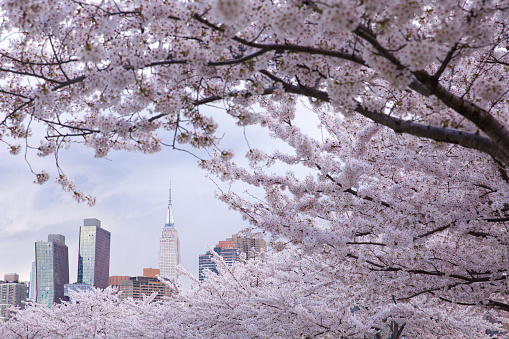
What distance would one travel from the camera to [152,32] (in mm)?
4578

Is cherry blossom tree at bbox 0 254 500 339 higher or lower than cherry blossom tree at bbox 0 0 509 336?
lower

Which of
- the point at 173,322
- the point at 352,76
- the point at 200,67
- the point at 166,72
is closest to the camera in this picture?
the point at 352,76

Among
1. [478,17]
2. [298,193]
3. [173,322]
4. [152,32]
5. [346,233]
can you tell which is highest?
[152,32]

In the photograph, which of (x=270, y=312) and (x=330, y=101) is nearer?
(x=330, y=101)

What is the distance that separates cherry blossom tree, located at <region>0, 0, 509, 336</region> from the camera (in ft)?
12.4

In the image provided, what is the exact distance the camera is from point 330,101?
13.7 feet

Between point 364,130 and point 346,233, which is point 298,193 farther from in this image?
point 364,130

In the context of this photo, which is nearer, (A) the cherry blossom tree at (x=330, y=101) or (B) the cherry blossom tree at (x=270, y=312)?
(A) the cherry blossom tree at (x=330, y=101)

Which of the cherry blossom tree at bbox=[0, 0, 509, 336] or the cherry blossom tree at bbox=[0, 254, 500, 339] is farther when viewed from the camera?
the cherry blossom tree at bbox=[0, 254, 500, 339]

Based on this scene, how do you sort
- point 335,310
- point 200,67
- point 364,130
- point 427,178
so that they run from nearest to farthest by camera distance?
point 200,67 → point 364,130 → point 427,178 → point 335,310

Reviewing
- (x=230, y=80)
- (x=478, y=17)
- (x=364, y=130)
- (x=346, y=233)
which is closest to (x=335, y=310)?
(x=346, y=233)

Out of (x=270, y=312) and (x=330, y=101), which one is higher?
(x=330, y=101)

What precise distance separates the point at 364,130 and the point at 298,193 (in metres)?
2.03

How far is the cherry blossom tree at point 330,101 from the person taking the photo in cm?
379
